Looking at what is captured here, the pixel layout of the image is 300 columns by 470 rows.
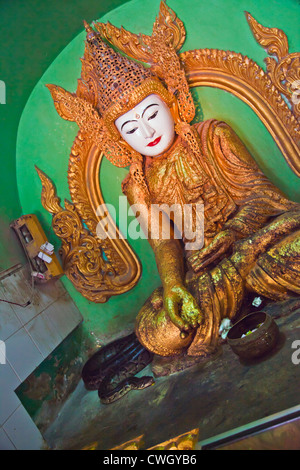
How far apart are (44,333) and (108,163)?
4.64ft

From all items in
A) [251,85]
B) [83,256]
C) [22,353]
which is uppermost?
[251,85]

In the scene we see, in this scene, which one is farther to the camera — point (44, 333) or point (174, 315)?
point (44, 333)

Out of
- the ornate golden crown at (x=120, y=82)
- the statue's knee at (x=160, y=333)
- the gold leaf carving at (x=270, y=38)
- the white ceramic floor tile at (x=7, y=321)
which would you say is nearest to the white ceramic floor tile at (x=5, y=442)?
the white ceramic floor tile at (x=7, y=321)

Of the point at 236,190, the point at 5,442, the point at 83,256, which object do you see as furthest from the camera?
the point at 83,256

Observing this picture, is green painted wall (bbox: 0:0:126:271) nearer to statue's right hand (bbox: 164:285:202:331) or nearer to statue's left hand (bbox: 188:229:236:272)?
statue's right hand (bbox: 164:285:202:331)

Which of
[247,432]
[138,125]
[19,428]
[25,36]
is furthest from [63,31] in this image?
[247,432]

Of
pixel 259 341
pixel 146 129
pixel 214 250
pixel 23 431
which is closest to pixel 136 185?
pixel 146 129

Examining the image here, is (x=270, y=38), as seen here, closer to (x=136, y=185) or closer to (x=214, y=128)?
(x=214, y=128)

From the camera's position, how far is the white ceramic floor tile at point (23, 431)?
201 centimetres

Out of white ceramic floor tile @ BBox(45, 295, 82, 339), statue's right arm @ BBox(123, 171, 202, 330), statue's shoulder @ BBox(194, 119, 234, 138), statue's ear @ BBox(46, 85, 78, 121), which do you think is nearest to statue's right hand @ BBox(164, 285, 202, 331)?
statue's right arm @ BBox(123, 171, 202, 330)

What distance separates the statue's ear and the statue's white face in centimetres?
41

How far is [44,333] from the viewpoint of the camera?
105 inches

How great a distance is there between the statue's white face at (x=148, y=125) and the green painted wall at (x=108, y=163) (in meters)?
0.42

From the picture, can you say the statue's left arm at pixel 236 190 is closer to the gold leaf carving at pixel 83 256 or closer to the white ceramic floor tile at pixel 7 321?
the gold leaf carving at pixel 83 256
